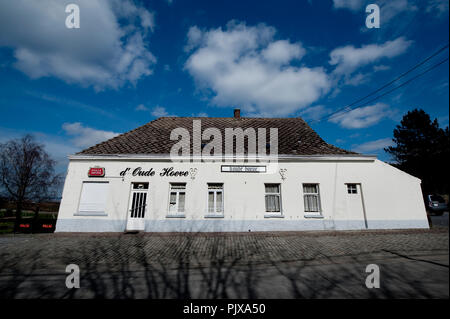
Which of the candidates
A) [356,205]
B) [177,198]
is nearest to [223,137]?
[177,198]

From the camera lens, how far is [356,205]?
1129 centimetres

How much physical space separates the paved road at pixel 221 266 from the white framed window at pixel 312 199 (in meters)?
2.00

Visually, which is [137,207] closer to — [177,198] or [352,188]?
[177,198]

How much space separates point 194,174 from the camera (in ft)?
37.8

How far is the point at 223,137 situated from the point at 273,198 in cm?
514

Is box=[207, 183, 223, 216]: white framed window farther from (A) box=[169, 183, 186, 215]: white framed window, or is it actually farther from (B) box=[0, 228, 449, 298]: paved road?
(B) box=[0, 228, 449, 298]: paved road

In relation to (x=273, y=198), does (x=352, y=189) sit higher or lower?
higher

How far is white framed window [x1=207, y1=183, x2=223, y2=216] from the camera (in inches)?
448

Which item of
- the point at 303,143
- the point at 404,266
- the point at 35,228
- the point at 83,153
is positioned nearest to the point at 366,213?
→ the point at 303,143

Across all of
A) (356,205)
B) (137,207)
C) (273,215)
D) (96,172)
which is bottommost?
(273,215)

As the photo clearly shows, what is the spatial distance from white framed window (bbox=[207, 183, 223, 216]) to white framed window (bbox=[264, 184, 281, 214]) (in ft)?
8.56

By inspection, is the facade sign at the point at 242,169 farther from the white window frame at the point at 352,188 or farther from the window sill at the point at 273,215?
the white window frame at the point at 352,188

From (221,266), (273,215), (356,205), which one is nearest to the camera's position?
(221,266)

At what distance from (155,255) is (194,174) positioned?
16.8ft
